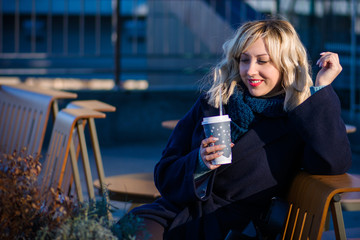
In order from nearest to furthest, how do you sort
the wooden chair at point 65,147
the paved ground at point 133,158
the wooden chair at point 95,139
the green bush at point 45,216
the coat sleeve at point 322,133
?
1. the green bush at point 45,216
2. the coat sleeve at point 322,133
3. the wooden chair at point 65,147
4. the wooden chair at point 95,139
5. the paved ground at point 133,158

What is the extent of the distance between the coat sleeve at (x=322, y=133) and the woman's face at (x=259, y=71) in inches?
9.1

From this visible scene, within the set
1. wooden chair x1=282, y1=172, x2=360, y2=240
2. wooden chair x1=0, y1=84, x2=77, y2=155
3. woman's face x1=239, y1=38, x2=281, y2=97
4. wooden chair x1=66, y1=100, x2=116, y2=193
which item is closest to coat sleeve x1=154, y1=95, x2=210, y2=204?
woman's face x1=239, y1=38, x2=281, y2=97

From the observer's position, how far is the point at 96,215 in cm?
190

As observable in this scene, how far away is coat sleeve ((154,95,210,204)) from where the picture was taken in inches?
103

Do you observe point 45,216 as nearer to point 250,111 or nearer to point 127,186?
point 250,111

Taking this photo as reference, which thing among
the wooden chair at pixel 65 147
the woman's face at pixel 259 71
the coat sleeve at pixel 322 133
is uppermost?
the woman's face at pixel 259 71

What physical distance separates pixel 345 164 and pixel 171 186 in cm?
75

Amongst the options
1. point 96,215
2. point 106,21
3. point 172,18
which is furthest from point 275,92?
point 106,21

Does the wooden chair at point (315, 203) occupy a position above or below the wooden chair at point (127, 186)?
above

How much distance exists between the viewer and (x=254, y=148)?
2.60 m

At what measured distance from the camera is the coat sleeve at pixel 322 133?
241cm

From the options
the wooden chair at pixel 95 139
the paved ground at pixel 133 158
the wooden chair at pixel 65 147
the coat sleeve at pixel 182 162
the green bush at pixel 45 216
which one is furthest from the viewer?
the paved ground at pixel 133 158

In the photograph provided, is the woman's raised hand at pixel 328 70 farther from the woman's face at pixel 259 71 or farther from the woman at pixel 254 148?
the woman's face at pixel 259 71

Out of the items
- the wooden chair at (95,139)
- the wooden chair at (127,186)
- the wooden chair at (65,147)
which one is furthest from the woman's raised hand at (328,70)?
the wooden chair at (95,139)
